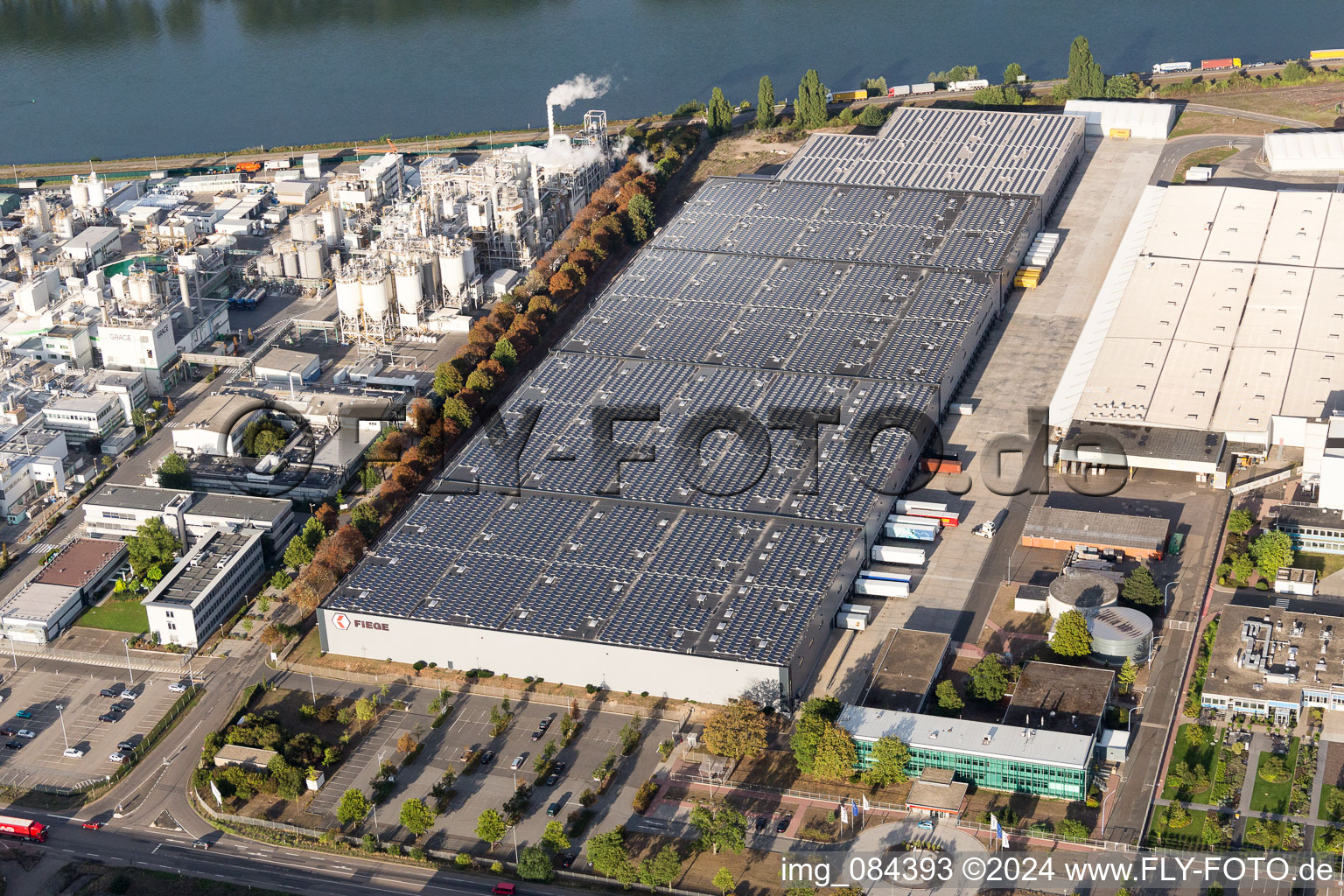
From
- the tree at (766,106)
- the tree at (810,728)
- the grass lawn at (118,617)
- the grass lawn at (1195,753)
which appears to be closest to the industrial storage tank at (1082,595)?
the grass lawn at (1195,753)

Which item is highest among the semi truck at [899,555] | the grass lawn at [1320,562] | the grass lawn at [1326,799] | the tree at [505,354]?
the tree at [505,354]

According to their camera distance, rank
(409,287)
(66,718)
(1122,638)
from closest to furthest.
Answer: (1122,638), (66,718), (409,287)

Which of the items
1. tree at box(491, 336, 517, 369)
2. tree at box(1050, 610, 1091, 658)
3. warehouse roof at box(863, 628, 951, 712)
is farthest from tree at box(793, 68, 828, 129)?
tree at box(1050, 610, 1091, 658)

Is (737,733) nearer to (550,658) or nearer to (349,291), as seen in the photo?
(550,658)

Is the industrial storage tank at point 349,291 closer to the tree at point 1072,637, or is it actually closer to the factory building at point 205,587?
the factory building at point 205,587

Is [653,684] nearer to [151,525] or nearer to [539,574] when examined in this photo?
[539,574]

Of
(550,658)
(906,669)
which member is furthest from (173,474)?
(906,669)
